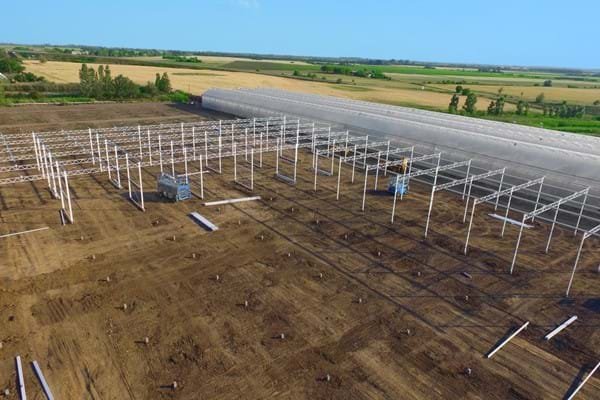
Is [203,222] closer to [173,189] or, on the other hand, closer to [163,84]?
[173,189]

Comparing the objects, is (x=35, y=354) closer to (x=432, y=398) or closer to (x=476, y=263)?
(x=432, y=398)

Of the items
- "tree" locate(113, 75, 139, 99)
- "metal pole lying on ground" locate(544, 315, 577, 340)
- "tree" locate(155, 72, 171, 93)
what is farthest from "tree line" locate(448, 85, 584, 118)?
"metal pole lying on ground" locate(544, 315, 577, 340)

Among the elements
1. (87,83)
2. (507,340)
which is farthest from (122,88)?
(507,340)

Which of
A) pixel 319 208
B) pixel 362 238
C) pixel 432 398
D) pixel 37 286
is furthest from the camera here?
pixel 319 208

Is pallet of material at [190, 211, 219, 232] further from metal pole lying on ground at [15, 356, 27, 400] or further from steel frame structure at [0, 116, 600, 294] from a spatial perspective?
metal pole lying on ground at [15, 356, 27, 400]

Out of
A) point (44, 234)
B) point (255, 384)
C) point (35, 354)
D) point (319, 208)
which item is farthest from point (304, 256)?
point (44, 234)

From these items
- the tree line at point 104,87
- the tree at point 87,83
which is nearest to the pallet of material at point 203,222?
the tree line at point 104,87
